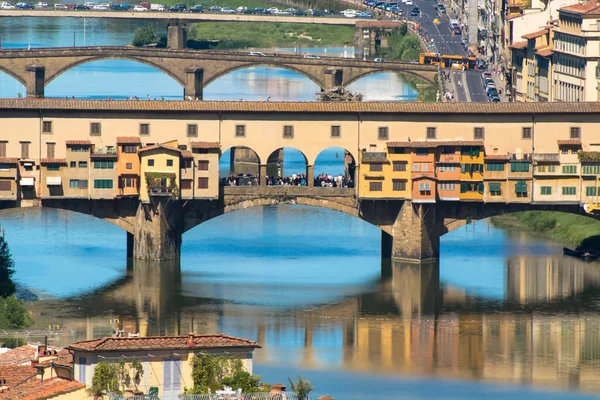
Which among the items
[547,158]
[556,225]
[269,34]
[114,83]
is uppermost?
[269,34]

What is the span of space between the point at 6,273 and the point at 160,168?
1071 cm

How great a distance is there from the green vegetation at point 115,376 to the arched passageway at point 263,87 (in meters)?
89.6

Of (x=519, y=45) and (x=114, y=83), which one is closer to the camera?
(x=519, y=45)

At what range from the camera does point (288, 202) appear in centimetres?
9425

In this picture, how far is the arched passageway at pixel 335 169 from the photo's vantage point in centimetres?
9744

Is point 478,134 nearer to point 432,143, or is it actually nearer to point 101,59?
point 432,143

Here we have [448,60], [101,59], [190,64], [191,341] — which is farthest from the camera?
[448,60]

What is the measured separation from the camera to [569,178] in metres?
93.4

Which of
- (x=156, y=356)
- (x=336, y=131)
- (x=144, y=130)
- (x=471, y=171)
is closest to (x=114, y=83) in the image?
(x=144, y=130)

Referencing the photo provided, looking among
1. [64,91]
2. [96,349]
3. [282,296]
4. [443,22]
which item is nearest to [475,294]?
[282,296]

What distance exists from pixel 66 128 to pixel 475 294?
19418 millimetres

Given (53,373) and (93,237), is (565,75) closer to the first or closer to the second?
(93,237)

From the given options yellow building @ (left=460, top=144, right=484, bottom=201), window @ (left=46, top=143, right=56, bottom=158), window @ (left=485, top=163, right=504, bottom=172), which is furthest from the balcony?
window @ (left=46, top=143, right=56, bottom=158)

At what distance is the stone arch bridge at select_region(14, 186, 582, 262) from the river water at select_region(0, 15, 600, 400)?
109 centimetres
